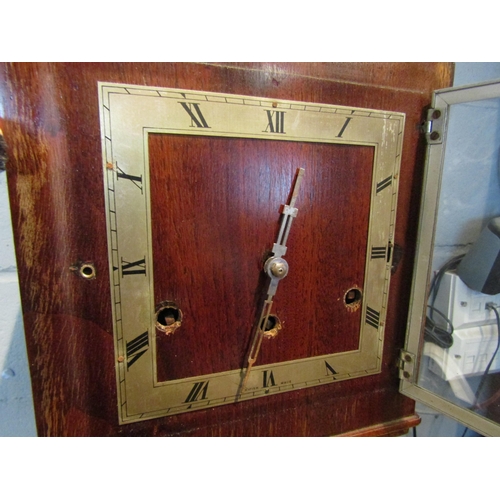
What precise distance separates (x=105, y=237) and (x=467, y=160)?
2.77 ft

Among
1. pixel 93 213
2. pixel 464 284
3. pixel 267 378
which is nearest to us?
pixel 93 213

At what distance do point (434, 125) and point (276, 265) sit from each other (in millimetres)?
442

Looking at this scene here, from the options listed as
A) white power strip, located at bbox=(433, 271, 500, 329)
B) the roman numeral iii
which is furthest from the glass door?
the roman numeral iii

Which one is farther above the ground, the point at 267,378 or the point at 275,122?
the point at 275,122

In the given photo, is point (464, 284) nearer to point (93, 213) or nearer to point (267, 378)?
point (267, 378)

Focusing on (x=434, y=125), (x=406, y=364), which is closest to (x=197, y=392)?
(x=406, y=364)

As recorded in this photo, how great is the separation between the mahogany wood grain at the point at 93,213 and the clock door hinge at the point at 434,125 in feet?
0.06

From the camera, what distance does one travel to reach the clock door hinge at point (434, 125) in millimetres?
569

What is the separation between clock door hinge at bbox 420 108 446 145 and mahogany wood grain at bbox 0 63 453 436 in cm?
2

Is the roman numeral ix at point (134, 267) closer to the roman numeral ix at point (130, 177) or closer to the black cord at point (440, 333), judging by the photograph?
the roman numeral ix at point (130, 177)

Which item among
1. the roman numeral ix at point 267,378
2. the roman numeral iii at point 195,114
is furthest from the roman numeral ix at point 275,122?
the roman numeral ix at point 267,378

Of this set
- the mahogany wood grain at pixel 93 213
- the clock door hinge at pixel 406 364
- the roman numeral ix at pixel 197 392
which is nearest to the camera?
the mahogany wood grain at pixel 93 213

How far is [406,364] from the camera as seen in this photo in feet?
2.09

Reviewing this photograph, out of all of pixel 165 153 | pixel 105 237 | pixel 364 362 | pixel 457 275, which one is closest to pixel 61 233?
pixel 105 237
